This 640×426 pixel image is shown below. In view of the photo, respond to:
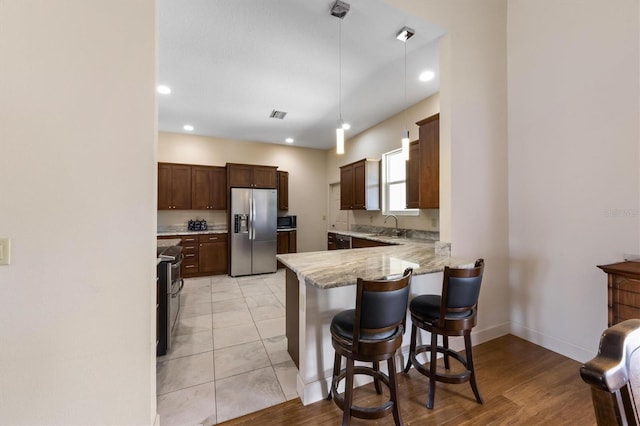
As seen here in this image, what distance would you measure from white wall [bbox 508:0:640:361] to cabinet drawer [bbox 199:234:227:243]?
16.2ft

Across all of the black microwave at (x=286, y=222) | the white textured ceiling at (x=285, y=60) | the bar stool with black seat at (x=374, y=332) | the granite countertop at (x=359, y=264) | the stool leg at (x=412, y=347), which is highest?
the white textured ceiling at (x=285, y=60)

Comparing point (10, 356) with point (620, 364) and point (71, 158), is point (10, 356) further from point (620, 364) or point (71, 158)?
point (620, 364)

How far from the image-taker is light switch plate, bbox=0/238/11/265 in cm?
111

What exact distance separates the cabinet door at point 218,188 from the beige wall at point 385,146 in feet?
9.07

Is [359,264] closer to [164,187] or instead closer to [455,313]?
[455,313]

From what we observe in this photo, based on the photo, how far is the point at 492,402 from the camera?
170cm

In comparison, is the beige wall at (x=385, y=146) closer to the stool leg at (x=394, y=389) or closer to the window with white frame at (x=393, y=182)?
the window with white frame at (x=393, y=182)

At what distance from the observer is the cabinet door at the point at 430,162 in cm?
277

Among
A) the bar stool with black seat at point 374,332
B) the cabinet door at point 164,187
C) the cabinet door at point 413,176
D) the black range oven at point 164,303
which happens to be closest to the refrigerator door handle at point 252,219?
the cabinet door at point 164,187

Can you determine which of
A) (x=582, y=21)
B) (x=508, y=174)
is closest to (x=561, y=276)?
(x=508, y=174)

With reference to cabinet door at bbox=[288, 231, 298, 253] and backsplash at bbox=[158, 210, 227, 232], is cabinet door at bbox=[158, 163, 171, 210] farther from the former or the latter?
cabinet door at bbox=[288, 231, 298, 253]

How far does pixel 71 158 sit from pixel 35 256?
49cm

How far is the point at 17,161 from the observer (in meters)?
1.13

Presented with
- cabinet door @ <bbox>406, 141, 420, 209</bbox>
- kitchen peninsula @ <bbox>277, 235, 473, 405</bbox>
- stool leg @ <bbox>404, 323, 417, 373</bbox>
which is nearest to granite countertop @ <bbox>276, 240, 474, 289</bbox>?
kitchen peninsula @ <bbox>277, 235, 473, 405</bbox>
